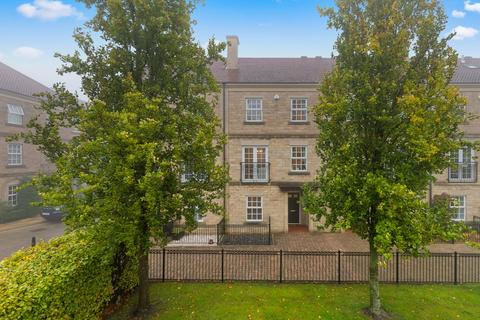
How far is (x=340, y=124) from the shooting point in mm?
8695

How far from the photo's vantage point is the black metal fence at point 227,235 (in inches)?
681

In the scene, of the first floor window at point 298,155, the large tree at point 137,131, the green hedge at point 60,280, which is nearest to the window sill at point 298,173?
the first floor window at point 298,155

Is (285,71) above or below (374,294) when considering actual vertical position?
above

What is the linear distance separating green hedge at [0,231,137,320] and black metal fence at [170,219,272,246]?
7.33 m

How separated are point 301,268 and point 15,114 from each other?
2792cm

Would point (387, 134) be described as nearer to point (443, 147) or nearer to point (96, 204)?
point (443, 147)

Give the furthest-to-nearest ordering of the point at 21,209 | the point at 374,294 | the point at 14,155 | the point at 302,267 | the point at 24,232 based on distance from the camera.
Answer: the point at 14,155
the point at 21,209
the point at 24,232
the point at 302,267
the point at 374,294

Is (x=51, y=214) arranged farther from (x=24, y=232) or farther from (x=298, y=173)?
(x=298, y=173)

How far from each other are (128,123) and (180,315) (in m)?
5.91

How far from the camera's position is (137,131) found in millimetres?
6996

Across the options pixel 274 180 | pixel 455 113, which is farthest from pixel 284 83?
pixel 455 113

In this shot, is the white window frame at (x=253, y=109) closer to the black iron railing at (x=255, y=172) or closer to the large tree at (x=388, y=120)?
the black iron railing at (x=255, y=172)

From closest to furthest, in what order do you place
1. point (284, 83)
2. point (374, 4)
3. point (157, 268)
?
point (374, 4)
point (157, 268)
point (284, 83)

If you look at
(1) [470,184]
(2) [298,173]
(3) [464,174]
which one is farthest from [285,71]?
(1) [470,184]
